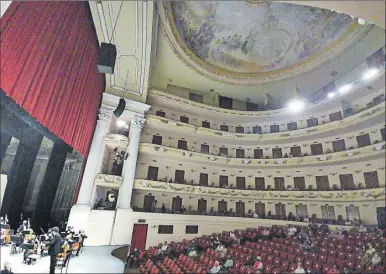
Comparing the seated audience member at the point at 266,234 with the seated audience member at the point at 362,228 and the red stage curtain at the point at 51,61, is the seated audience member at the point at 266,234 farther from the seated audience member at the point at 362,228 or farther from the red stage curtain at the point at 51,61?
the red stage curtain at the point at 51,61

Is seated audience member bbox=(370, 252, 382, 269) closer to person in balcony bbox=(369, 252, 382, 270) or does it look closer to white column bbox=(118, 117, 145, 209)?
person in balcony bbox=(369, 252, 382, 270)

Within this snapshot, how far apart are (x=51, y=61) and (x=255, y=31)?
11441 millimetres

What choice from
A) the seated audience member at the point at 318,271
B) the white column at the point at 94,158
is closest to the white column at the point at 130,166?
the white column at the point at 94,158

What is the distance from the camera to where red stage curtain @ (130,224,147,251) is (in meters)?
10.8

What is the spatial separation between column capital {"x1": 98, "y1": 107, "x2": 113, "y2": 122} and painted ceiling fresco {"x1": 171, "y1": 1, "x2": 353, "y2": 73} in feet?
19.2

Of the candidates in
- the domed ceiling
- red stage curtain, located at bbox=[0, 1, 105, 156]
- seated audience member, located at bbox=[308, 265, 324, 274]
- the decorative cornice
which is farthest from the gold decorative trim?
the domed ceiling

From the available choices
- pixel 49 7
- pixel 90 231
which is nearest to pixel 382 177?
pixel 49 7

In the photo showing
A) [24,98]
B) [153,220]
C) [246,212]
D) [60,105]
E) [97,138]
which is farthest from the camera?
[246,212]

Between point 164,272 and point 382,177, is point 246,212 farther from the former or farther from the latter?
point 382,177

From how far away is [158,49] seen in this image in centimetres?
1209

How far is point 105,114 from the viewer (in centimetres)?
1127

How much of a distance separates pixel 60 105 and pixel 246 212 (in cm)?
1246

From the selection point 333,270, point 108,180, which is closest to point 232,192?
point 108,180

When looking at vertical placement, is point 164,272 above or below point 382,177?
below
